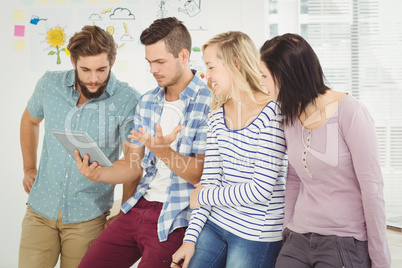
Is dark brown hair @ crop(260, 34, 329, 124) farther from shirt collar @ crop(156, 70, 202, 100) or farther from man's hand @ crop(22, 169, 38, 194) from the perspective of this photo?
man's hand @ crop(22, 169, 38, 194)

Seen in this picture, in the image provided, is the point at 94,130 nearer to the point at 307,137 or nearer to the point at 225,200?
the point at 225,200

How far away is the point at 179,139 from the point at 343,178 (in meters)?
0.79

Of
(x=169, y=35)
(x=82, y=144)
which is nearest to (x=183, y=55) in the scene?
(x=169, y=35)

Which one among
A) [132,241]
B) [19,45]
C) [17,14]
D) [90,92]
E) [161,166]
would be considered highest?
[17,14]

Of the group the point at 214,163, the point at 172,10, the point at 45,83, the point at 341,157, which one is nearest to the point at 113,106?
the point at 45,83

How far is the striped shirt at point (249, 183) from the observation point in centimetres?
157

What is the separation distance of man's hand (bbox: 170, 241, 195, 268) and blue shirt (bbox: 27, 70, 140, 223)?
63cm

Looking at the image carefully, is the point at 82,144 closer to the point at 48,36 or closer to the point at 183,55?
the point at 183,55

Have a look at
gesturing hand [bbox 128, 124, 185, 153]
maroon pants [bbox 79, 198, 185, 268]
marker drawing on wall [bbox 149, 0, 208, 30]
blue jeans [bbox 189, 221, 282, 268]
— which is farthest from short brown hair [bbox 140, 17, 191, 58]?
marker drawing on wall [bbox 149, 0, 208, 30]

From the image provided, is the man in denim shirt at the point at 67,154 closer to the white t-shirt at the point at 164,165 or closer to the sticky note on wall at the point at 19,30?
the white t-shirt at the point at 164,165

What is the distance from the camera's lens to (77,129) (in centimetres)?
209

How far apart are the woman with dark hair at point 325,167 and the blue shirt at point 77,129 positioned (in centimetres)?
86

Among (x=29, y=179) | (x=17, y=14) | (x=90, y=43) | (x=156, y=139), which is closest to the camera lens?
(x=156, y=139)

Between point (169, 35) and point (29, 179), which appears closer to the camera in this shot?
point (169, 35)
